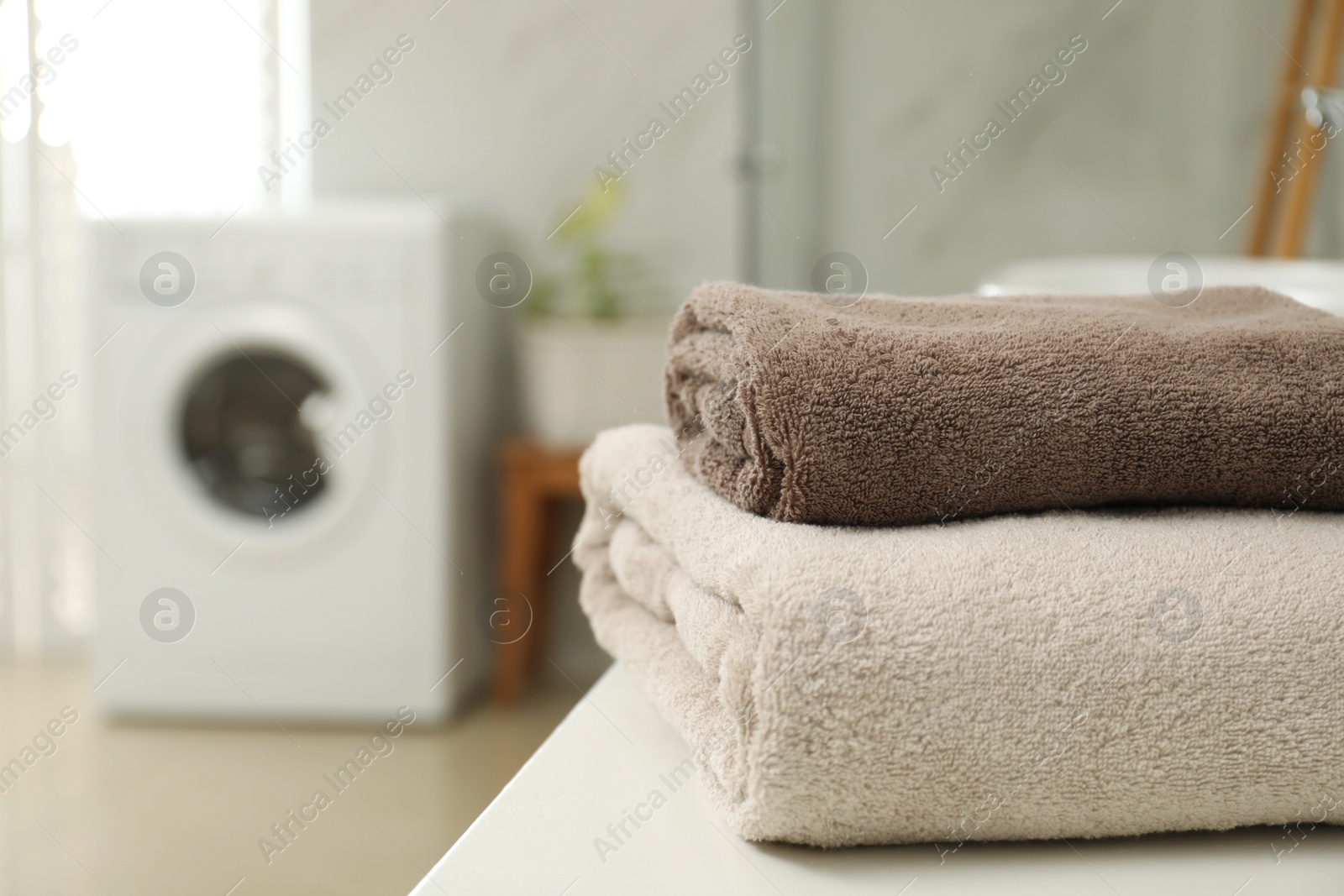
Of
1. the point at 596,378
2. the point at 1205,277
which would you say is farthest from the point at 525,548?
the point at 1205,277

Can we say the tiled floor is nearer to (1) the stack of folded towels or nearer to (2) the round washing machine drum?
(2) the round washing machine drum

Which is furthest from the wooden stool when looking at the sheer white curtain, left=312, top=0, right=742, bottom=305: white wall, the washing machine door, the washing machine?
the sheer white curtain

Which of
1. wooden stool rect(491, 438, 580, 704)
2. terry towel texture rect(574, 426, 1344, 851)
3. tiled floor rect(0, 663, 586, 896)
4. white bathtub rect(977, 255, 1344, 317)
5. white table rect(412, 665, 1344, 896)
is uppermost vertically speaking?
white bathtub rect(977, 255, 1344, 317)

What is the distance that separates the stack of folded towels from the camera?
382mm

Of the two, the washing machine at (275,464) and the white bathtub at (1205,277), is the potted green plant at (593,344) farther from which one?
the white bathtub at (1205,277)

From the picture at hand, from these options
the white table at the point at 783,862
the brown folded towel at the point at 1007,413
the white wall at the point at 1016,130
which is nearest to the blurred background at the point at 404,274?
the white wall at the point at 1016,130

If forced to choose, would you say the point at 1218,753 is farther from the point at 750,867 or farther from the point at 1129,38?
the point at 1129,38

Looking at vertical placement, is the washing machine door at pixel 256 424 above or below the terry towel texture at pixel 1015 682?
below

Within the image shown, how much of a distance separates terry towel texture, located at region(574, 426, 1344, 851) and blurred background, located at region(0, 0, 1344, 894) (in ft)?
2.82

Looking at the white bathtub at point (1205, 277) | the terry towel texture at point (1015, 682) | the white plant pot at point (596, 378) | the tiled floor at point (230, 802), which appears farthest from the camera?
the white plant pot at point (596, 378)

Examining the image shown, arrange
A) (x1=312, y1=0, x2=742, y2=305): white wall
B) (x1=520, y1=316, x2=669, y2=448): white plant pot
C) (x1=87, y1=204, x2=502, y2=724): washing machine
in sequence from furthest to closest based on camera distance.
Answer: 1. (x1=312, y1=0, x2=742, y2=305): white wall
2. (x1=520, y1=316, x2=669, y2=448): white plant pot
3. (x1=87, y1=204, x2=502, y2=724): washing machine

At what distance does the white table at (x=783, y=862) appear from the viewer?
0.38 m

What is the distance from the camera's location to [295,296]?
1.74 m

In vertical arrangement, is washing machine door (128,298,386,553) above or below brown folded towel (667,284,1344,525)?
below
